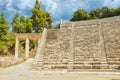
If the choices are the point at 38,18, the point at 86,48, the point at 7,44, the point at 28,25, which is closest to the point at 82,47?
the point at 86,48

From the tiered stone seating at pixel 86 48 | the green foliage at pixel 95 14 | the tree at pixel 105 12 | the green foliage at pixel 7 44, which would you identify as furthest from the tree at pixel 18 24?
the tiered stone seating at pixel 86 48

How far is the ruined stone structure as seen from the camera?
53.0 feet

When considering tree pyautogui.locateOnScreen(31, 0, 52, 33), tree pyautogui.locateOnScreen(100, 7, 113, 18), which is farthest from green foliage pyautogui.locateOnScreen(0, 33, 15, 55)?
tree pyautogui.locateOnScreen(100, 7, 113, 18)

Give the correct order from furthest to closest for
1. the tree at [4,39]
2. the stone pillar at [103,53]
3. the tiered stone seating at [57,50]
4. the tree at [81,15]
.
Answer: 1. the tree at [81,15]
2. the tree at [4,39]
3. the tiered stone seating at [57,50]
4. the stone pillar at [103,53]

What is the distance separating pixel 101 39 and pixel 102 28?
2.07 metres

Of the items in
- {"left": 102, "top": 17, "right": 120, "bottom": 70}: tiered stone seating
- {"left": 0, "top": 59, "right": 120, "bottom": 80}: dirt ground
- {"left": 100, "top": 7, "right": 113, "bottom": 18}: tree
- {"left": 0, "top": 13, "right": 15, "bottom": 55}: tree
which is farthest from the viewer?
{"left": 100, "top": 7, "right": 113, "bottom": 18}: tree

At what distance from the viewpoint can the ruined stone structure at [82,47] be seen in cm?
1616

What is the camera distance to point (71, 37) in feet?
65.8

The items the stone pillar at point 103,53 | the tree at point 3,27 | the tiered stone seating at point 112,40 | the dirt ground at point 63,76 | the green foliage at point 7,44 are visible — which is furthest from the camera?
the tree at point 3,27

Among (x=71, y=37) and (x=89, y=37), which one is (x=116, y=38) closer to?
(x=89, y=37)

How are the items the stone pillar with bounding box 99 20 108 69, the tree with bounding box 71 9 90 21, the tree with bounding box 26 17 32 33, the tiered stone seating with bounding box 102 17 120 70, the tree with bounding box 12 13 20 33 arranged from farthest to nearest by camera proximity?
1. the tree with bounding box 71 9 90 21
2. the tree with bounding box 12 13 20 33
3. the tree with bounding box 26 17 32 33
4. the tiered stone seating with bounding box 102 17 120 70
5. the stone pillar with bounding box 99 20 108 69

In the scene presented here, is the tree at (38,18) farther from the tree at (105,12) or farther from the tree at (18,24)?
the tree at (105,12)

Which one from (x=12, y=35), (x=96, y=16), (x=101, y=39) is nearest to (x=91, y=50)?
(x=101, y=39)

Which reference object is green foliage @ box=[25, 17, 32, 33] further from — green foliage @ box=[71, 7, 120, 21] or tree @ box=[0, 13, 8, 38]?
green foliage @ box=[71, 7, 120, 21]
